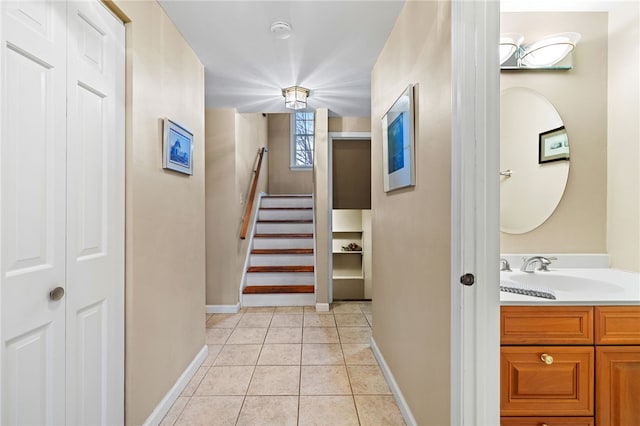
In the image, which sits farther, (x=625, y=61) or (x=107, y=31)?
(x=625, y=61)

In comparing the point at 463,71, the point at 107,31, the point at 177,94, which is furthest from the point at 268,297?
the point at 463,71

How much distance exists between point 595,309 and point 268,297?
3159mm

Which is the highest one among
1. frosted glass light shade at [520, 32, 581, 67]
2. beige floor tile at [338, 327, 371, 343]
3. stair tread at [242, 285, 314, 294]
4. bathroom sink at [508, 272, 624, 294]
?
frosted glass light shade at [520, 32, 581, 67]

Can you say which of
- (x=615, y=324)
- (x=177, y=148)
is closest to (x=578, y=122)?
(x=615, y=324)

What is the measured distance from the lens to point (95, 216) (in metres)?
1.26

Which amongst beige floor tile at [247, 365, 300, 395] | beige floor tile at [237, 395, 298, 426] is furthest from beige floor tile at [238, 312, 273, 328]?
beige floor tile at [237, 395, 298, 426]

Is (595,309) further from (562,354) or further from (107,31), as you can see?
(107,31)

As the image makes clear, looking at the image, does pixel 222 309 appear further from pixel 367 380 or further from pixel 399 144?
pixel 399 144

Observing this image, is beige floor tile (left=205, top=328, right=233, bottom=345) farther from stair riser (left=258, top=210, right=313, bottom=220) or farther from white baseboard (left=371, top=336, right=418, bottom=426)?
stair riser (left=258, top=210, right=313, bottom=220)

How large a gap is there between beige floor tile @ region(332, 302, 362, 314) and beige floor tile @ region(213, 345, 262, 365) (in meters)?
1.29

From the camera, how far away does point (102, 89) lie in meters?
1.28

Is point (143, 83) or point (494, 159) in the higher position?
point (143, 83)

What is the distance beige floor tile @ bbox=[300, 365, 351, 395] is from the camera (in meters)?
1.96

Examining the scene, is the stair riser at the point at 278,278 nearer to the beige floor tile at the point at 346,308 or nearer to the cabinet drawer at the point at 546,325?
the beige floor tile at the point at 346,308
